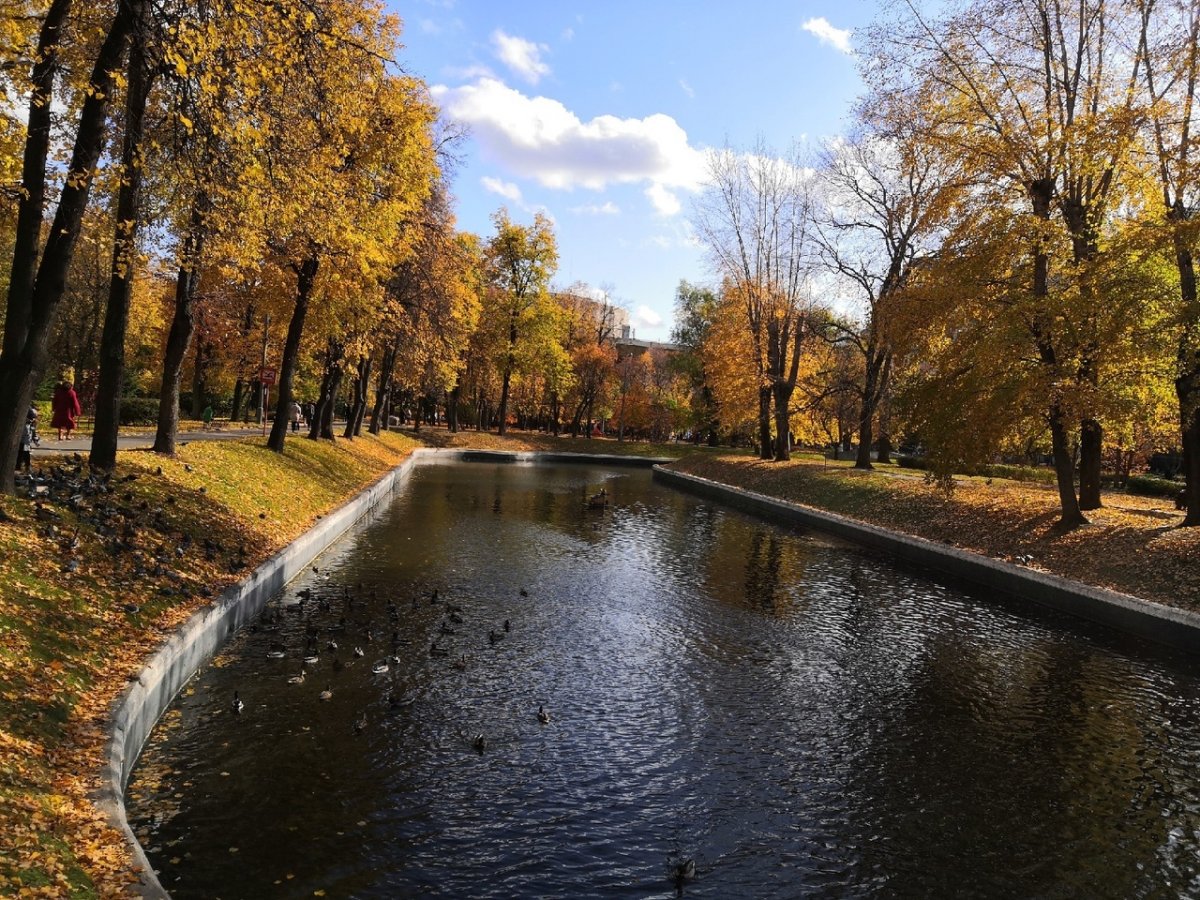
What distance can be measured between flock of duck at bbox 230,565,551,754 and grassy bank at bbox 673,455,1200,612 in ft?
40.0

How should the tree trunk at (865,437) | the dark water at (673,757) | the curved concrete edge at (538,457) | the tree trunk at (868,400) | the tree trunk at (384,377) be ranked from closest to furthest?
1. the dark water at (673,757)
2. the tree trunk at (868,400)
3. the tree trunk at (865,437)
4. the tree trunk at (384,377)
5. the curved concrete edge at (538,457)

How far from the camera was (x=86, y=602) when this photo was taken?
7.97m

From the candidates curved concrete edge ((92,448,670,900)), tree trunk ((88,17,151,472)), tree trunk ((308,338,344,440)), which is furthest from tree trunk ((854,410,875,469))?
tree trunk ((88,17,151,472))

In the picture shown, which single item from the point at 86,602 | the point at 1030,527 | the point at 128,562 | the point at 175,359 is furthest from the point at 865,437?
the point at 86,602

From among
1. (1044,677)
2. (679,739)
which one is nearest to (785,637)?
(1044,677)

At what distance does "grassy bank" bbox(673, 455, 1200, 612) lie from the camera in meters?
14.8

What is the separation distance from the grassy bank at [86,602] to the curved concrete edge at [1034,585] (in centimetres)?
1459

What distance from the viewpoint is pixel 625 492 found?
35750 millimetres

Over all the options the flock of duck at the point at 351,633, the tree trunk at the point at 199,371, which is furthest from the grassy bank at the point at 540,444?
the flock of duck at the point at 351,633

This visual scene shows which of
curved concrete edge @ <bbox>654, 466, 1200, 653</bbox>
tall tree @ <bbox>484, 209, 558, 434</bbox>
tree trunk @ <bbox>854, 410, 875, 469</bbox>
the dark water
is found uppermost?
tall tree @ <bbox>484, 209, 558, 434</bbox>

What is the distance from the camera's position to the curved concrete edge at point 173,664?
509 centimetres

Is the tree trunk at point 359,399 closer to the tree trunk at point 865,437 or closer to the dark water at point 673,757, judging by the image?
the tree trunk at point 865,437

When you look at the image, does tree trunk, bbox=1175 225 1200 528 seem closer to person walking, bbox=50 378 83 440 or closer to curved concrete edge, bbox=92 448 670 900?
curved concrete edge, bbox=92 448 670 900

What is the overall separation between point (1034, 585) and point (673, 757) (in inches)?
451
